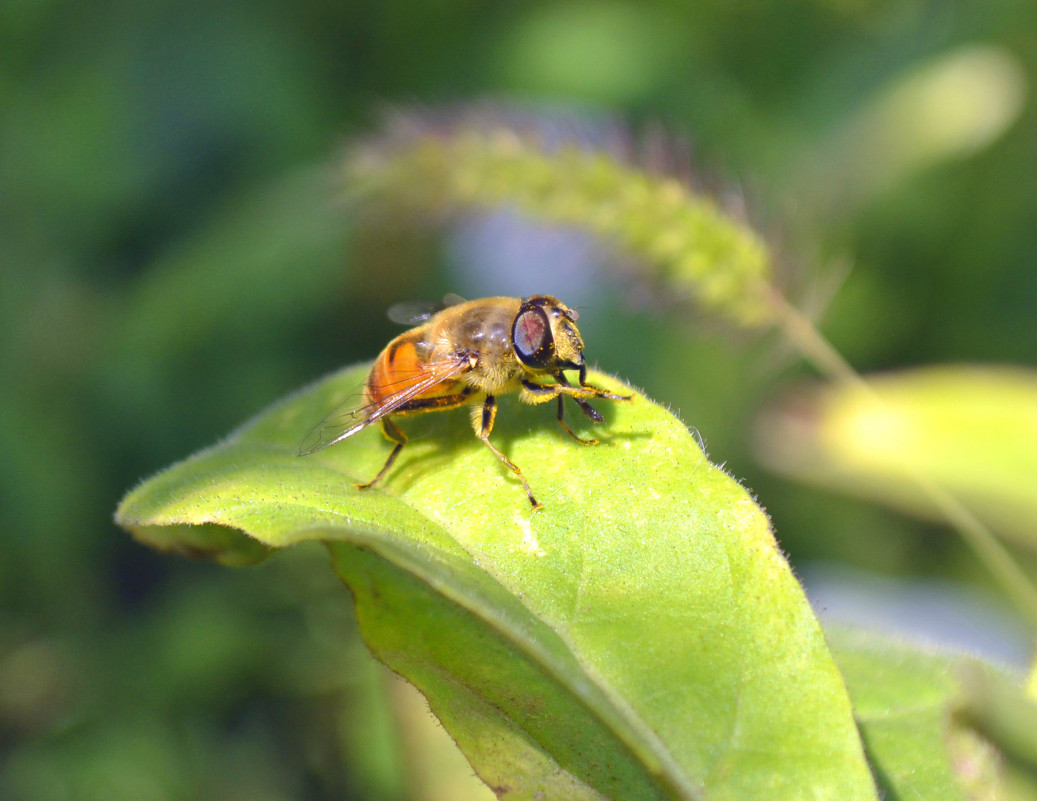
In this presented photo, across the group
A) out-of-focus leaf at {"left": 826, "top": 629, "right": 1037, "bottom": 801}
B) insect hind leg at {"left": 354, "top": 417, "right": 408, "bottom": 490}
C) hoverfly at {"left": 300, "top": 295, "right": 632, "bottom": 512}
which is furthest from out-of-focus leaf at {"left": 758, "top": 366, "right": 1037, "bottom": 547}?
insect hind leg at {"left": 354, "top": 417, "right": 408, "bottom": 490}

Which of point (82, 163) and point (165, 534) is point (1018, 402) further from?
point (82, 163)

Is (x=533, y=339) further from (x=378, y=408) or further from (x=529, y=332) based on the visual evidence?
(x=378, y=408)

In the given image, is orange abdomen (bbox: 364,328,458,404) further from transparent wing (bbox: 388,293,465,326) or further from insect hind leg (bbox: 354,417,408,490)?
transparent wing (bbox: 388,293,465,326)

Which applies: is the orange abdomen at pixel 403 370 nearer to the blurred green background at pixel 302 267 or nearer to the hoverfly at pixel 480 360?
the hoverfly at pixel 480 360

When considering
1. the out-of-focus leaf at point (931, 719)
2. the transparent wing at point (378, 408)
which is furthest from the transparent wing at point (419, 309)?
the out-of-focus leaf at point (931, 719)

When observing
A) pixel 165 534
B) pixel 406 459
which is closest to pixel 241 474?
pixel 165 534
